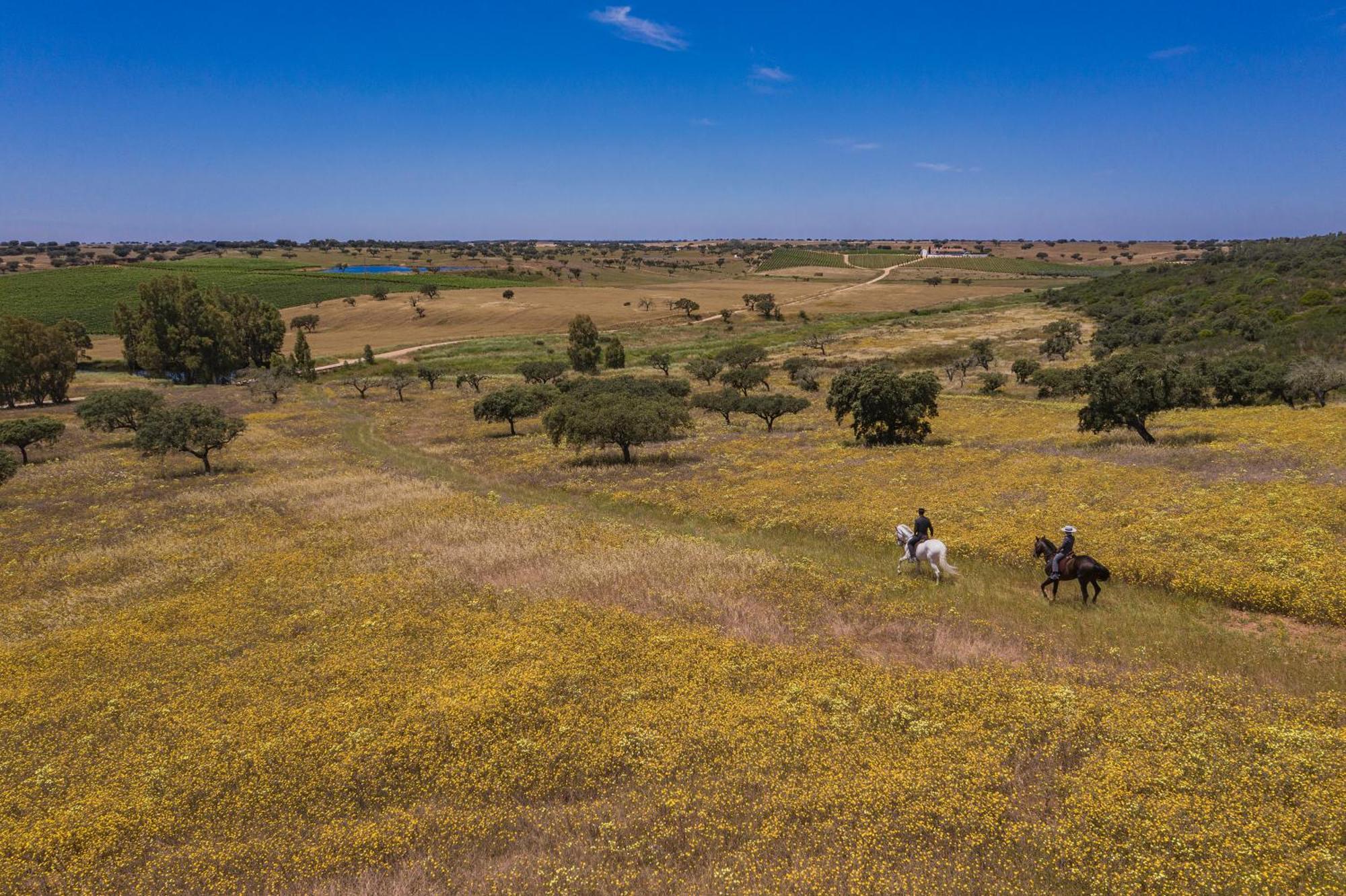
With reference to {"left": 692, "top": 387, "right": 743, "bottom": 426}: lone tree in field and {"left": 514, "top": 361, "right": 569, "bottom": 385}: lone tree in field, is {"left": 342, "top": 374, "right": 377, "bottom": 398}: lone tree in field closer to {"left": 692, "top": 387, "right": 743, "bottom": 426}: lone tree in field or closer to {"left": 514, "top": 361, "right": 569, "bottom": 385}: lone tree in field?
{"left": 514, "top": 361, "right": 569, "bottom": 385}: lone tree in field

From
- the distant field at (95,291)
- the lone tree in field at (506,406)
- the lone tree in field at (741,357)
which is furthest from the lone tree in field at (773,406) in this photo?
the distant field at (95,291)

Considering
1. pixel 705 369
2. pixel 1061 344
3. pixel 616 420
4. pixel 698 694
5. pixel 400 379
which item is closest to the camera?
pixel 698 694

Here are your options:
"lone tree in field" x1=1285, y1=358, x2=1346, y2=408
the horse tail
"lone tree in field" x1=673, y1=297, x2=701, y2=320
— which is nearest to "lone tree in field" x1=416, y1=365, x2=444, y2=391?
"lone tree in field" x1=673, y1=297, x2=701, y2=320

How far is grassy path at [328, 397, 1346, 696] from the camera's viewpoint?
15992 mm

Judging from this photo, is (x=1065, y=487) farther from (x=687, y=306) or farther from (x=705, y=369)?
(x=687, y=306)

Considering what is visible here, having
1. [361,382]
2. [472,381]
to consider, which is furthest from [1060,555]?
[361,382]

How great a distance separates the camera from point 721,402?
59.6 m

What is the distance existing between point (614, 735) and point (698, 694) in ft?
8.07

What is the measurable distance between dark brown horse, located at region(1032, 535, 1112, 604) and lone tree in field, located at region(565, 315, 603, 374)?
81159 millimetres

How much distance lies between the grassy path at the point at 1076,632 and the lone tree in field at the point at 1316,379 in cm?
3571

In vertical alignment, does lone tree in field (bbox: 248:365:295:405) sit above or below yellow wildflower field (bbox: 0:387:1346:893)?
above

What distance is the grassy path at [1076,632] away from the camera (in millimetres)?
15992

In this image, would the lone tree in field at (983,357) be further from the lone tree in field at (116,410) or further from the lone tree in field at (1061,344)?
the lone tree in field at (116,410)

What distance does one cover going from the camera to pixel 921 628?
61.8 ft
